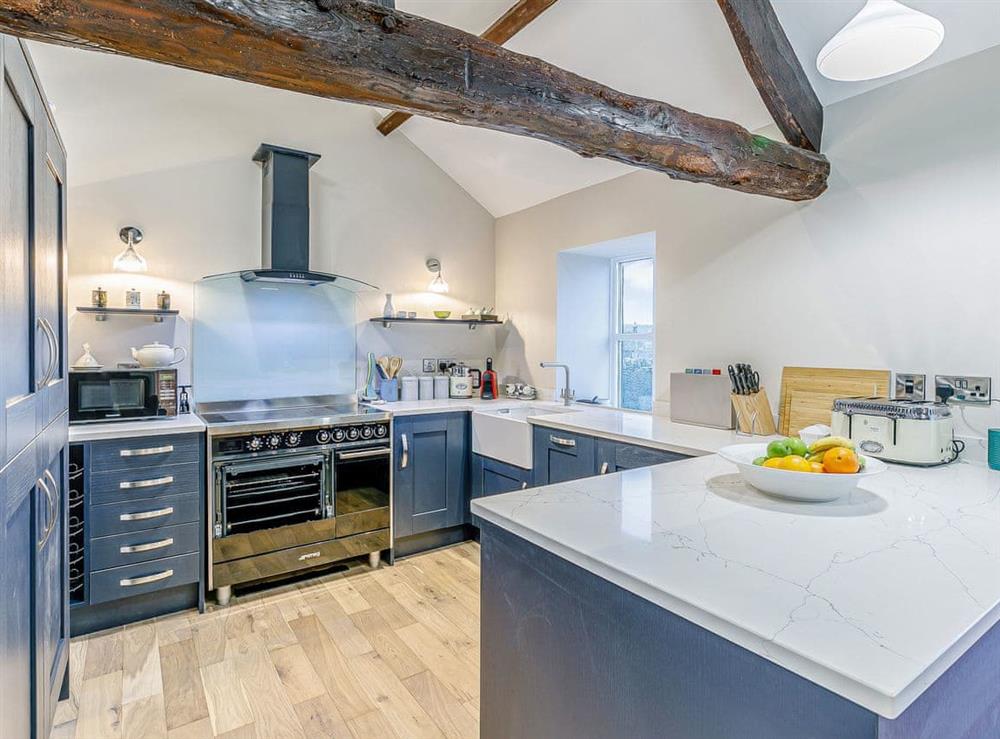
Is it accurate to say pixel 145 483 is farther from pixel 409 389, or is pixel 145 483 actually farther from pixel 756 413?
pixel 756 413

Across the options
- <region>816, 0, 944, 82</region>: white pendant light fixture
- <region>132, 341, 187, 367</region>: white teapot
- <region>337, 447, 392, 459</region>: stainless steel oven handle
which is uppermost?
<region>816, 0, 944, 82</region>: white pendant light fixture

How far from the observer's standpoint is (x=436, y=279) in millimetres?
4078

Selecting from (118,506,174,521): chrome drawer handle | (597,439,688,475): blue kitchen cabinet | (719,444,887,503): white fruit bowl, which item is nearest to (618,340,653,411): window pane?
(597,439,688,475): blue kitchen cabinet

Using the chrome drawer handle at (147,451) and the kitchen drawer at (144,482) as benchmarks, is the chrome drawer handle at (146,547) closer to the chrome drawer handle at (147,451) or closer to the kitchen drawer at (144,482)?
the kitchen drawer at (144,482)

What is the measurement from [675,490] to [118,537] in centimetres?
244

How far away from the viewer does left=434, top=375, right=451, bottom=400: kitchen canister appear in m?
3.96

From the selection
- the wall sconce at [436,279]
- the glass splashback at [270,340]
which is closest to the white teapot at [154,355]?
the glass splashback at [270,340]

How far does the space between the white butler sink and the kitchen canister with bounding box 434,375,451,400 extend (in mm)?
560

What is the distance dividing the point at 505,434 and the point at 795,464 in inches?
78.4

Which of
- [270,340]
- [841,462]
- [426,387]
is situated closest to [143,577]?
[270,340]

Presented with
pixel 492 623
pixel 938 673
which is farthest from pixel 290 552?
pixel 938 673

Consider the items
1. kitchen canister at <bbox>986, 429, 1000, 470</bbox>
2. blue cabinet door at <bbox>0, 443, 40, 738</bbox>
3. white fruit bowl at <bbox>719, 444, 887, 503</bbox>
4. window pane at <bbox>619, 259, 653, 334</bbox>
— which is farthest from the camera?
window pane at <bbox>619, 259, 653, 334</bbox>

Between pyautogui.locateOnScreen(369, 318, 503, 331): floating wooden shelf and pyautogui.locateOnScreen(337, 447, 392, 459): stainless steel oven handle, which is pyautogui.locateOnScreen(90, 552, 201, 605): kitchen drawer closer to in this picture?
pyautogui.locateOnScreen(337, 447, 392, 459): stainless steel oven handle

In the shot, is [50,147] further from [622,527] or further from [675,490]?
[675,490]
